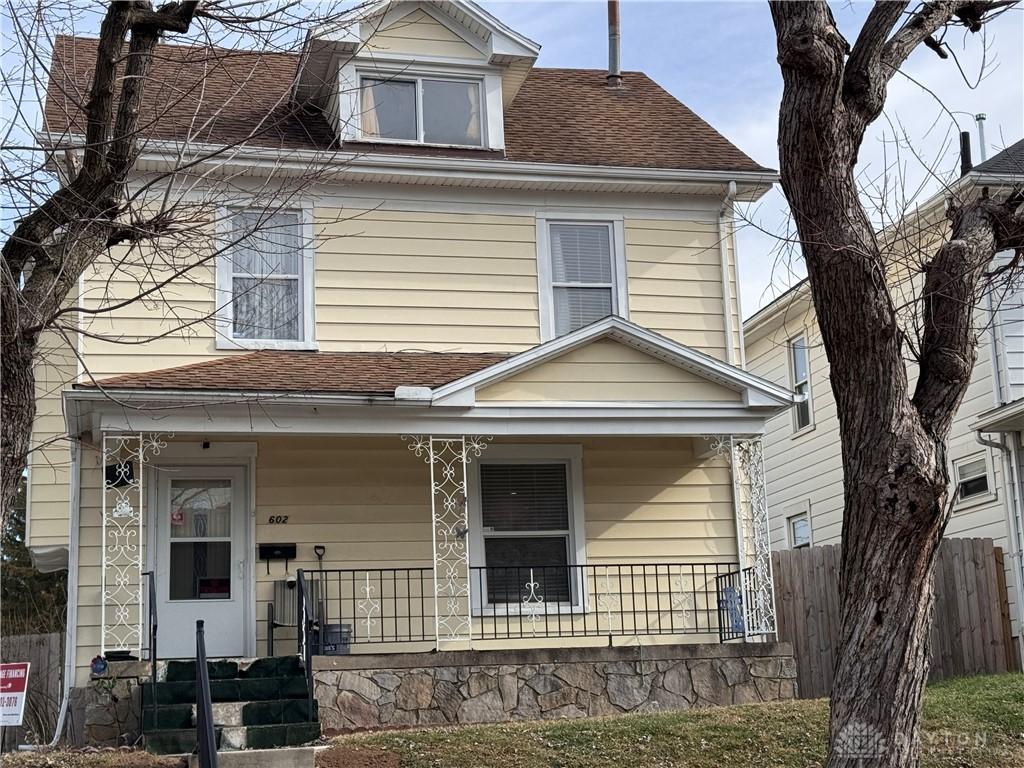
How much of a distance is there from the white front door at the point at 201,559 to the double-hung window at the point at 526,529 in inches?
105

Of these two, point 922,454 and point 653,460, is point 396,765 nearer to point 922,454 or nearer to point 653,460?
point 922,454

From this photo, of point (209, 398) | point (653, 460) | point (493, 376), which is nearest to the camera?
point (209, 398)

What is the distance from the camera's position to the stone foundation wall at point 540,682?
40.9 ft

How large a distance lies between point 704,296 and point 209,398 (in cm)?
623

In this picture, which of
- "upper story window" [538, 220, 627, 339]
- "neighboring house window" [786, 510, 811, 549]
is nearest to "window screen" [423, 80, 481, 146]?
"upper story window" [538, 220, 627, 339]

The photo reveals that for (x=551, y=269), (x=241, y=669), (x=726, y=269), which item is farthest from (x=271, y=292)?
(x=726, y=269)

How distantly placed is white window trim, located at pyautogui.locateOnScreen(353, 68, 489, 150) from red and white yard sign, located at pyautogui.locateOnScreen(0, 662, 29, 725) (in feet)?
24.5

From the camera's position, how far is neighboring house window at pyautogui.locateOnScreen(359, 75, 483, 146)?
50.7 ft

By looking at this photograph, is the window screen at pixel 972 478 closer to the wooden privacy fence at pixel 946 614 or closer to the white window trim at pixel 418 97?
the wooden privacy fence at pixel 946 614

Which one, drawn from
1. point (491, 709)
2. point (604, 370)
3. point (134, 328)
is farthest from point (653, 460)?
point (134, 328)

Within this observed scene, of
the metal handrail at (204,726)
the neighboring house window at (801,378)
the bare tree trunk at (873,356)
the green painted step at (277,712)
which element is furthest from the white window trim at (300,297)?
the neighboring house window at (801,378)

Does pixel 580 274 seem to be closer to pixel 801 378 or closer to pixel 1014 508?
pixel 1014 508

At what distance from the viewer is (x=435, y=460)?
45.9ft

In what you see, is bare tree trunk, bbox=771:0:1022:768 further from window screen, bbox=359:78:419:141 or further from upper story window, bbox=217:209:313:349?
window screen, bbox=359:78:419:141
